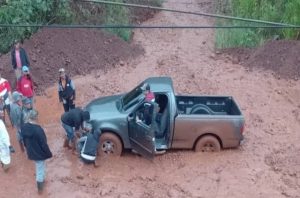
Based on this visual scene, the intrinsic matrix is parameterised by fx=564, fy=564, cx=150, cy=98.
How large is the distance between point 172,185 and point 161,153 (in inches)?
43.6

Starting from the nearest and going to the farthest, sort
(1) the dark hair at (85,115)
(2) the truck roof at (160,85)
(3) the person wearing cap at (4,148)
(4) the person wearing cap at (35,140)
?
(4) the person wearing cap at (35,140) → (3) the person wearing cap at (4,148) → (1) the dark hair at (85,115) → (2) the truck roof at (160,85)

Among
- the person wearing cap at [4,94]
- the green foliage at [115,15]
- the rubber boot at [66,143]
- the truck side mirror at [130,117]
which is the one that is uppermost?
the green foliage at [115,15]

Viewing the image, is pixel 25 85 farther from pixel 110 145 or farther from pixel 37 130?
pixel 37 130

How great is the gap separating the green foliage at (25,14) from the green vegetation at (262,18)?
5.60 m

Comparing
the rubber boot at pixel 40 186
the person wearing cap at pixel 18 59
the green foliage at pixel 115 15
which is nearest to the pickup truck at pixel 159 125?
the rubber boot at pixel 40 186

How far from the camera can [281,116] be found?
14.8 meters

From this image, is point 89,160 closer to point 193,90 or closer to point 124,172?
point 124,172

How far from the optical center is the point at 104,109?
12.8 m

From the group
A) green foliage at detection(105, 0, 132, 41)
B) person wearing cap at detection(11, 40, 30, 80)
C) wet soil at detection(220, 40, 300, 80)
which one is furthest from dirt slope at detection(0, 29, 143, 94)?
wet soil at detection(220, 40, 300, 80)

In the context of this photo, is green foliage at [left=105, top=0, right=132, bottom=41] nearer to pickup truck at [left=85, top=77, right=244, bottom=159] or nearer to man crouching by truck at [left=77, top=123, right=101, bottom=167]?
pickup truck at [left=85, top=77, right=244, bottom=159]

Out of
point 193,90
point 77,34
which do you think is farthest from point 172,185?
point 77,34

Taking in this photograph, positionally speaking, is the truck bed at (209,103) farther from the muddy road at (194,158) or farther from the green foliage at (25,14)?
the green foliage at (25,14)

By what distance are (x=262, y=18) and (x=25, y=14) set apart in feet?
26.9

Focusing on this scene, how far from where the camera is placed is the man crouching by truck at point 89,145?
11.9 metres
